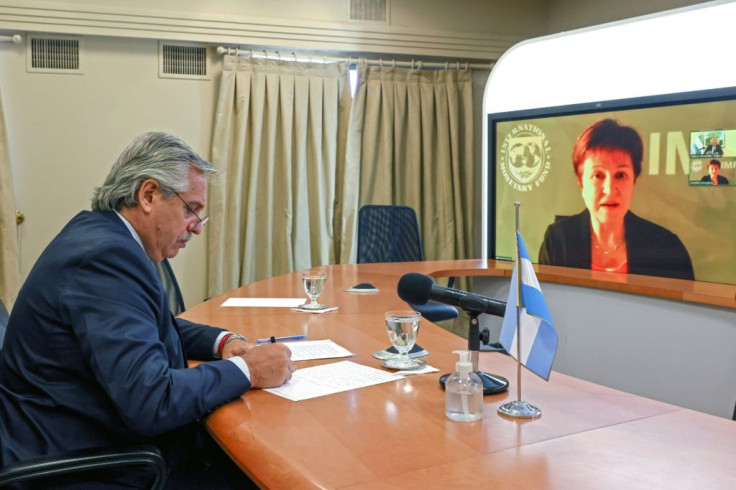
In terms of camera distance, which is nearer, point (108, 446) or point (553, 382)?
point (108, 446)

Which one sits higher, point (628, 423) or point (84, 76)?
point (84, 76)

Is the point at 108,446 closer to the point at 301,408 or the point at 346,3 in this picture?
the point at 301,408

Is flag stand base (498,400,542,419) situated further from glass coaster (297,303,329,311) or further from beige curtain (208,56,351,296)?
beige curtain (208,56,351,296)

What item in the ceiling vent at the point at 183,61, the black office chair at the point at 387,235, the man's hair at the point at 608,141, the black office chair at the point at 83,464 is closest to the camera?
the black office chair at the point at 83,464

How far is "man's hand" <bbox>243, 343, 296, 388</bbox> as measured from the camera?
1.43 metres

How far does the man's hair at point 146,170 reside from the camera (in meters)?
1.47

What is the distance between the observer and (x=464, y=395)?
49.0 inches

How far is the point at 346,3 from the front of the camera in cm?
Answer: 495

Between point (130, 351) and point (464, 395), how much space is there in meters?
0.61

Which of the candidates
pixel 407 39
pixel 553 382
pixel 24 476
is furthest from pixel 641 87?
pixel 24 476

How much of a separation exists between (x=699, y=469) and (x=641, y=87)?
10.3 ft

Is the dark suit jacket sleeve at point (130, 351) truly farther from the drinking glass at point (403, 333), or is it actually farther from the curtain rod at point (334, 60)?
the curtain rod at point (334, 60)

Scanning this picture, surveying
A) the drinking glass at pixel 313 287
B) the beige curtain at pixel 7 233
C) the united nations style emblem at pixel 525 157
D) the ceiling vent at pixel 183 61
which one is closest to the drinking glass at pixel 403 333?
the drinking glass at pixel 313 287

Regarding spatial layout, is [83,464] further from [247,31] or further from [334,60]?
[334,60]
